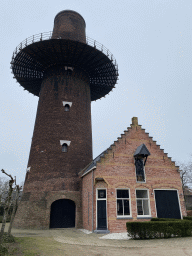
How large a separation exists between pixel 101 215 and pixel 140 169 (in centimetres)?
511

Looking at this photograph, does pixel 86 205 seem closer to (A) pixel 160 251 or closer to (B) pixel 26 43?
(A) pixel 160 251

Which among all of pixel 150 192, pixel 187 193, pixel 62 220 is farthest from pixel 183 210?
pixel 187 193

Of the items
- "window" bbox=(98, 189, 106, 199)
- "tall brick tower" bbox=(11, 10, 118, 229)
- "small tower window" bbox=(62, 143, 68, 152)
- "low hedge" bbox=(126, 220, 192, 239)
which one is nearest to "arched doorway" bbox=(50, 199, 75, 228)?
"tall brick tower" bbox=(11, 10, 118, 229)

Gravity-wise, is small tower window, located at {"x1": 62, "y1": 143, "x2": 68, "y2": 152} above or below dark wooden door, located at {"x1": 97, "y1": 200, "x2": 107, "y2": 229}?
above

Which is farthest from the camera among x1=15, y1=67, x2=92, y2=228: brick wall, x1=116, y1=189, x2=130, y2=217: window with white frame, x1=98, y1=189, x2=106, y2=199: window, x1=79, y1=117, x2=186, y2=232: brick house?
x1=15, y1=67, x2=92, y2=228: brick wall

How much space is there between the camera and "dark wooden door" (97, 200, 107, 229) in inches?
603

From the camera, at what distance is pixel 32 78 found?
2809cm

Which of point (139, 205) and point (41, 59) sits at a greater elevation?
point (41, 59)

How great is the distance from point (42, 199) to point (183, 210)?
40.7 feet

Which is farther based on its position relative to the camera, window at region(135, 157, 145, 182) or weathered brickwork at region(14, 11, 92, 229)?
weathered brickwork at region(14, 11, 92, 229)

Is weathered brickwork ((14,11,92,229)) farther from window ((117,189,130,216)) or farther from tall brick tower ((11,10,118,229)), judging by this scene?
window ((117,189,130,216))

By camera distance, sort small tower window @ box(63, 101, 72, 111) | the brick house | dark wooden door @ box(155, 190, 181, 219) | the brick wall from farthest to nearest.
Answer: small tower window @ box(63, 101, 72, 111), the brick wall, dark wooden door @ box(155, 190, 181, 219), the brick house

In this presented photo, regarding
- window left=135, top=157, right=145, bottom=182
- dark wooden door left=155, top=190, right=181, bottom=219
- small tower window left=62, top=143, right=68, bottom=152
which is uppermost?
small tower window left=62, top=143, right=68, bottom=152

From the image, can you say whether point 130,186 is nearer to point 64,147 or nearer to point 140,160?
point 140,160
